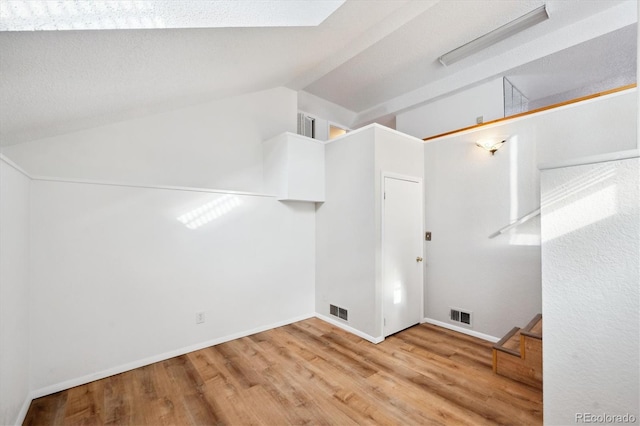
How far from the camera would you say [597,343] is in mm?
1250

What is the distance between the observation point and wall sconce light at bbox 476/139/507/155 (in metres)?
3.15

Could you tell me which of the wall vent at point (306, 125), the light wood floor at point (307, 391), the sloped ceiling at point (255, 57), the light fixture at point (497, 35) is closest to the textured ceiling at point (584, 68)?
the sloped ceiling at point (255, 57)

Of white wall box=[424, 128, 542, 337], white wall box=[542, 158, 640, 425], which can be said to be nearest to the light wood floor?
white wall box=[424, 128, 542, 337]

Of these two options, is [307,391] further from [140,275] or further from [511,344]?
[511,344]

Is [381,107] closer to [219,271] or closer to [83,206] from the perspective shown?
[219,271]

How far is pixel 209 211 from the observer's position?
3090mm

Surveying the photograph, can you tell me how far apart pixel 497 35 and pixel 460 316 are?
137 inches

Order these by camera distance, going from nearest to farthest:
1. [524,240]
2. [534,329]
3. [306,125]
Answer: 1. [534,329]
2. [524,240]
3. [306,125]

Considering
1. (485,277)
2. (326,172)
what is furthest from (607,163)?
(326,172)

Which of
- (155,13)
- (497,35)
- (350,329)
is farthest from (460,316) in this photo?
(155,13)

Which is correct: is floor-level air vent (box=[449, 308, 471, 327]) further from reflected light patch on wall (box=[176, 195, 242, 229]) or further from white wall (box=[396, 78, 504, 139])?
reflected light patch on wall (box=[176, 195, 242, 229])

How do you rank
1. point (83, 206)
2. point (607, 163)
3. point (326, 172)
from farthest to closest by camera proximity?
point (326, 172)
point (83, 206)
point (607, 163)

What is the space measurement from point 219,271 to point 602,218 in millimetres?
3219

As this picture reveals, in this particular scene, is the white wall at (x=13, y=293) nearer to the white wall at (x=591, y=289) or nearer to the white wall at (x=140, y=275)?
the white wall at (x=140, y=275)
